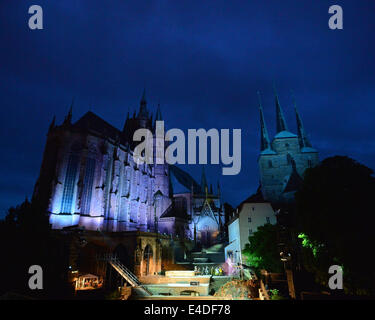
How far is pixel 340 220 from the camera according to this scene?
11180mm

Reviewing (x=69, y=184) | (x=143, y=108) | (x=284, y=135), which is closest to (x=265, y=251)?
(x=69, y=184)

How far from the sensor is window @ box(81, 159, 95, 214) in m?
31.3

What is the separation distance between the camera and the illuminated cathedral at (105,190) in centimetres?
2964

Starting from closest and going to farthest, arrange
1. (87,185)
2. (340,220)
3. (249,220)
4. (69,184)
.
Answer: (340,220)
(249,220)
(69,184)
(87,185)

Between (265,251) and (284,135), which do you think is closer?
(265,251)

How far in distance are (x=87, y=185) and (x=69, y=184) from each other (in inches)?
99.1

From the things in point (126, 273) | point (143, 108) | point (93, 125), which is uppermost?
point (143, 108)

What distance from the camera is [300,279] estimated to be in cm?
1529

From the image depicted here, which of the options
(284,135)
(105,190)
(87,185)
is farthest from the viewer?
(284,135)

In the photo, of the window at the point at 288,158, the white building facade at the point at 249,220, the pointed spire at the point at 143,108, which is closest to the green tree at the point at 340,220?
the white building facade at the point at 249,220

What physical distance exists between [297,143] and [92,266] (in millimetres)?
45180

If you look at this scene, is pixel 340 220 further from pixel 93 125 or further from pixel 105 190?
pixel 93 125

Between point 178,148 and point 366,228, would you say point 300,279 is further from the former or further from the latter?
point 178,148

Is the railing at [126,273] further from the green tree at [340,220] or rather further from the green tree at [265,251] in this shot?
the green tree at [340,220]
